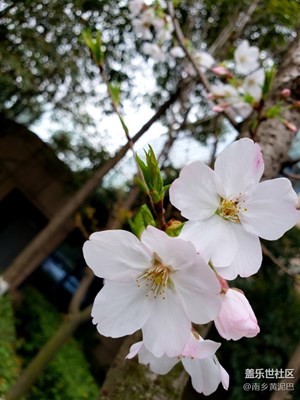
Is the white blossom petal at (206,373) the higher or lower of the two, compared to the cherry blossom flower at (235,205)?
lower

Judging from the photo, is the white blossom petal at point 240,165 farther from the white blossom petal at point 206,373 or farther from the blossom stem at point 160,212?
the white blossom petal at point 206,373

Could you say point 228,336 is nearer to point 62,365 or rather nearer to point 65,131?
point 62,365

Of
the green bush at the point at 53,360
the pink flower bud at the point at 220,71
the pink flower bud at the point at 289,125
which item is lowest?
the green bush at the point at 53,360

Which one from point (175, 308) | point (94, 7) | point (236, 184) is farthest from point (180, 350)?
point (94, 7)

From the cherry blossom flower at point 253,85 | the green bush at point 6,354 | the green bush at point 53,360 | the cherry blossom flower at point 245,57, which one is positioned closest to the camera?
the cherry blossom flower at point 253,85

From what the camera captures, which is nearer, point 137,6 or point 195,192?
point 195,192

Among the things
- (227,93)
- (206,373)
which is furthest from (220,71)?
(206,373)

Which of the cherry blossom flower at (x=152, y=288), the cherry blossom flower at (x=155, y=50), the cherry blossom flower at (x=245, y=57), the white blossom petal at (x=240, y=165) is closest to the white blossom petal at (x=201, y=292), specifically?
the cherry blossom flower at (x=152, y=288)

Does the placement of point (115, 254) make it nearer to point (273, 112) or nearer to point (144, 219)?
point (144, 219)
